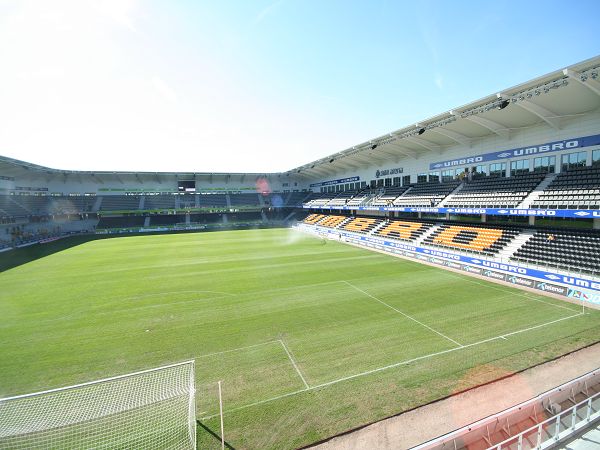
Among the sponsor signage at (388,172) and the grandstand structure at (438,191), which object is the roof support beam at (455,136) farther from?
the sponsor signage at (388,172)

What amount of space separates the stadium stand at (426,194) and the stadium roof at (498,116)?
395 centimetres

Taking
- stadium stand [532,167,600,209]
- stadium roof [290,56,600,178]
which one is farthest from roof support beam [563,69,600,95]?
stadium stand [532,167,600,209]

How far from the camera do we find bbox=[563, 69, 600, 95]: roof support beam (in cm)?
1590

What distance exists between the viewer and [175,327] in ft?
38.3

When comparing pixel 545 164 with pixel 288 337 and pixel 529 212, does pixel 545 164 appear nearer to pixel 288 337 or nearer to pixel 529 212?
pixel 529 212

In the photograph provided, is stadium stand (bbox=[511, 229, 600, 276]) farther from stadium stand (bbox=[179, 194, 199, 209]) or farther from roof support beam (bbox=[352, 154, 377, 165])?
stadium stand (bbox=[179, 194, 199, 209])

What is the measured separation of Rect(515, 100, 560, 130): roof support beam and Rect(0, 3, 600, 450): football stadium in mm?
88

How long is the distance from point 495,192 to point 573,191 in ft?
19.6

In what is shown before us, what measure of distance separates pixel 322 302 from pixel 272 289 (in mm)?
Answer: 3419

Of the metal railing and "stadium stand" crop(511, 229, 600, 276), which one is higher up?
"stadium stand" crop(511, 229, 600, 276)

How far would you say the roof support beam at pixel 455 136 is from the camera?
2786cm

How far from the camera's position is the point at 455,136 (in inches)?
1117

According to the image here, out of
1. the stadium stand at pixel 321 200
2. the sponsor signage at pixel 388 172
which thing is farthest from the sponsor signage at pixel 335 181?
the sponsor signage at pixel 388 172

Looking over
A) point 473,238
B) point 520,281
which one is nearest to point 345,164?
point 473,238
